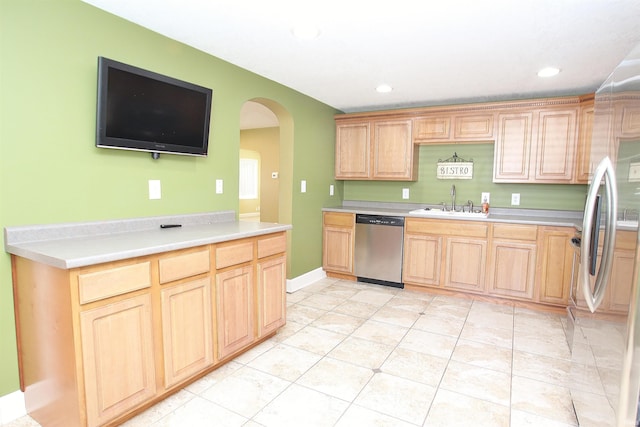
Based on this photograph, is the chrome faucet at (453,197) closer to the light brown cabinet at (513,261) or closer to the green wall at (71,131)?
the light brown cabinet at (513,261)

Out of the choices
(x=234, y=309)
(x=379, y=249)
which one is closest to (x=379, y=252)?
(x=379, y=249)

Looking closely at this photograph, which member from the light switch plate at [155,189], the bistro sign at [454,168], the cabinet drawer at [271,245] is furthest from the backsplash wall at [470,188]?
the light switch plate at [155,189]

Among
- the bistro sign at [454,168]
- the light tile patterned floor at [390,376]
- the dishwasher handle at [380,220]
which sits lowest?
the light tile patterned floor at [390,376]

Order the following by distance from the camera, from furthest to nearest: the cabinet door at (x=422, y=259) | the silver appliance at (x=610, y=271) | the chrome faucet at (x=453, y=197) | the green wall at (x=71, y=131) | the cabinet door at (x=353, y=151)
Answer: the cabinet door at (x=353, y=151)
the chrome faucet at (x=453, y=197)
the cabinet door at (x=422, y=259)
the green wall at (x=71, y=131)
the silver appliance at (x=610, y=271)

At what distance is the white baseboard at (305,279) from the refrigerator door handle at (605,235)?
285cm

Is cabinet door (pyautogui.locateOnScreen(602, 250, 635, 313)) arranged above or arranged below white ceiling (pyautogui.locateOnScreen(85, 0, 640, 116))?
below

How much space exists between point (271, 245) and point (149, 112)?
1208mm

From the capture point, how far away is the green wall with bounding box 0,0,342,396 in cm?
176

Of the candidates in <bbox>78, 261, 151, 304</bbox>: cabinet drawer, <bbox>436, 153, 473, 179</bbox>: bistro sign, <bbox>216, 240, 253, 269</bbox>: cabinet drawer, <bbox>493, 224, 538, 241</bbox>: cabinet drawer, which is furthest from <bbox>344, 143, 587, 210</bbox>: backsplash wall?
<bbox>78, 261, 151, 304</bbox>: cabinet drawer

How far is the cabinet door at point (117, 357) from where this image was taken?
5.19ft

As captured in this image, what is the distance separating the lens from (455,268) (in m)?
3.85

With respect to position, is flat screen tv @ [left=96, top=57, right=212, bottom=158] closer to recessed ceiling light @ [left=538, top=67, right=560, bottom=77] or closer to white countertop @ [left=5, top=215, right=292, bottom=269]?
white countertop @ [left=5, top=215, right=292, bottom=269]

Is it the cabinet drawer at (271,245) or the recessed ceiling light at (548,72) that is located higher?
the recessed ceiling light at (548,72)

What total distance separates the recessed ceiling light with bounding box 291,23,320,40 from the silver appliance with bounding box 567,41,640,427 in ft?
5.35
